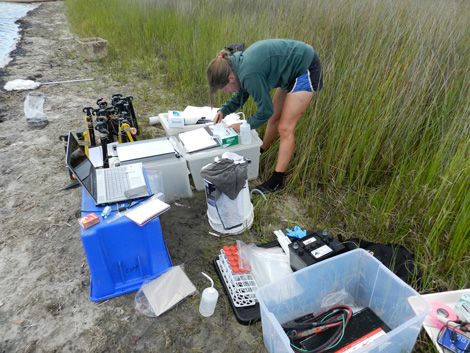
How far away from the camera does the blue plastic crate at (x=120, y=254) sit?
1.55 m

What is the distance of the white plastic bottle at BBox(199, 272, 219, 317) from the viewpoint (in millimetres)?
1569

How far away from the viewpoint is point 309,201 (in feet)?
7.70

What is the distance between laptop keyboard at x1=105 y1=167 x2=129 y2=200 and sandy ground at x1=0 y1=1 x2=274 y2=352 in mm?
533

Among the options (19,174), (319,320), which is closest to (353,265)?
(319,320)

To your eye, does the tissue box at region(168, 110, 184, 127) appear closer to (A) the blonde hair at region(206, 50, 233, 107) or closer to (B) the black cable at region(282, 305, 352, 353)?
(A) the blonde hair at region(206, 50, 233, 107)

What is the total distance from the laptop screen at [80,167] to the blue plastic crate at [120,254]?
0.21 ft

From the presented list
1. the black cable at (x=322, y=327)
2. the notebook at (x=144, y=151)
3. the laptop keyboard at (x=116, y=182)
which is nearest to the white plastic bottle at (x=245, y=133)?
the notebook at (x=144, y=151)

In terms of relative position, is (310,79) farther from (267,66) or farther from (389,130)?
(389,130)

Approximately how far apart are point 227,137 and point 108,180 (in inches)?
36.4

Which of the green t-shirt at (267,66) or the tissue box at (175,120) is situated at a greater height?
the green t-shirt at (267,66)

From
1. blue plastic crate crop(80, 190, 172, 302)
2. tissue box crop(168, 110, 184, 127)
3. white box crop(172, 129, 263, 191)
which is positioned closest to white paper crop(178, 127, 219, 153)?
white box crop(172, 129, 263, 191)

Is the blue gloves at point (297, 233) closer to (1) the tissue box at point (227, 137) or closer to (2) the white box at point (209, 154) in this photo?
(2) the white box at point (209, 154)

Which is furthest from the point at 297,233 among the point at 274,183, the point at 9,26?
the point at 9,26

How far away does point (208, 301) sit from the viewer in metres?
1.57
